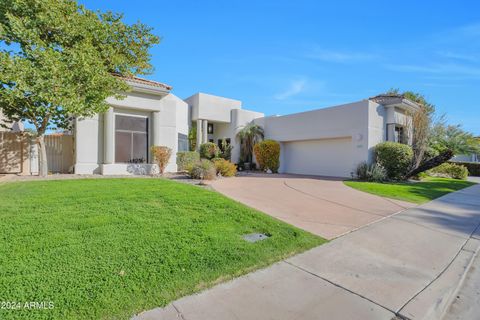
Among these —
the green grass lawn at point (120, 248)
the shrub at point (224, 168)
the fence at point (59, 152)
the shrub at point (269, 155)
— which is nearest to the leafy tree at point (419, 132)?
the shrub at point (269, 155)

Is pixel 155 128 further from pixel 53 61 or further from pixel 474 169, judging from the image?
pixel 474 169

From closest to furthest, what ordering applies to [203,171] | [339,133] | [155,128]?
[203,171]
[155,128]
[339,133]

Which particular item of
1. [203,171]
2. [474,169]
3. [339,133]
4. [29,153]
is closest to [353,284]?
[203,171]

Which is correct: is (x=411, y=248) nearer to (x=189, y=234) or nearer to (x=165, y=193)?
(x=189, y=234)

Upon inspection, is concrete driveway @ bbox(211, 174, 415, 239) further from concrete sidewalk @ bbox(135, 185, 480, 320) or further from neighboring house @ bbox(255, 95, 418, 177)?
neighboring house @ bbox(255, 95, 418, 177)

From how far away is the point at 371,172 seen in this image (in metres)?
13.2

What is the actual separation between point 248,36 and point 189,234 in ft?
29.9

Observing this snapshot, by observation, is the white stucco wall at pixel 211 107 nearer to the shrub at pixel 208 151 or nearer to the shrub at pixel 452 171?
the shrub at pixel 208 151

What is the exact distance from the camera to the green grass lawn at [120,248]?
2.60m

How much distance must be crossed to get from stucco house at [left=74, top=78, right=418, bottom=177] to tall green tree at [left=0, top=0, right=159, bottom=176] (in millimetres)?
1521

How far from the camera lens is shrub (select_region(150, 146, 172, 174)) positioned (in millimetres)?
12195

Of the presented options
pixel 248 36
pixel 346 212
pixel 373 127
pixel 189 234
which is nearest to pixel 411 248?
pixel 346 212

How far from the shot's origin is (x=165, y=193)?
22.7 feet

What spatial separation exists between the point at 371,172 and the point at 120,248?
13.2 metres
